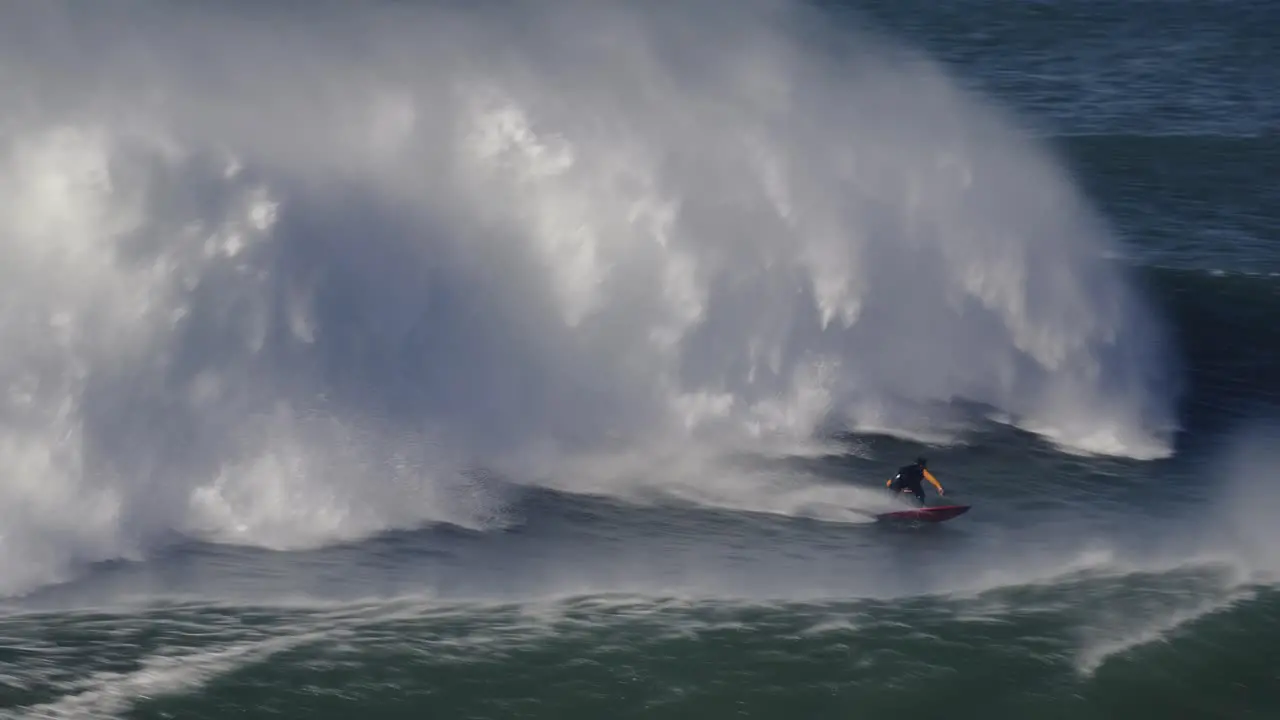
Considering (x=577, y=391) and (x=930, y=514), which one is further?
(x=577, y=391)

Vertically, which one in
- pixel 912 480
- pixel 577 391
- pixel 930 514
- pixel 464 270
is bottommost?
pixel 930 514

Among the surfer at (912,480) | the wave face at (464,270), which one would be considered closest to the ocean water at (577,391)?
the wave face at (464,270)

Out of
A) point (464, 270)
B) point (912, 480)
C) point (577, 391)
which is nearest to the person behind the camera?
point (912, 480)

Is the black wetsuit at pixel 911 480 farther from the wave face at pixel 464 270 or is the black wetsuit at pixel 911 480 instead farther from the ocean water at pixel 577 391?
the wave face at pixel 464 270

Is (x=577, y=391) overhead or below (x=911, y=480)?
overhead

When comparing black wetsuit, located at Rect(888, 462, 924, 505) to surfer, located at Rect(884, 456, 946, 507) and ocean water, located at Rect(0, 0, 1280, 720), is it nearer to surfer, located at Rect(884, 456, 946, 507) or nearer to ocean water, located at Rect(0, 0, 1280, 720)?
surfer, located at Rect(884, 456, 946, 507)

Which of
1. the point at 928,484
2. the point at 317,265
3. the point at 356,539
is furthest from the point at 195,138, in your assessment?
the point at 928,484

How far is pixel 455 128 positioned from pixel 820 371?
8346mm

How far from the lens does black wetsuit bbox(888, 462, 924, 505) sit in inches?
971

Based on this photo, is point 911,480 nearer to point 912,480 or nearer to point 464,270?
point 912,480

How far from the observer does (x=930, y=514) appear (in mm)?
24547

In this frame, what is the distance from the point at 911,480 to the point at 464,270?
916 centimetres

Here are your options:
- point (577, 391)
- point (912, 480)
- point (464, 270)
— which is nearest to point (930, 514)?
point (912, 480)

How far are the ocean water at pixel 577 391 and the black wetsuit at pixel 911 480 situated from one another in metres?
0.71
